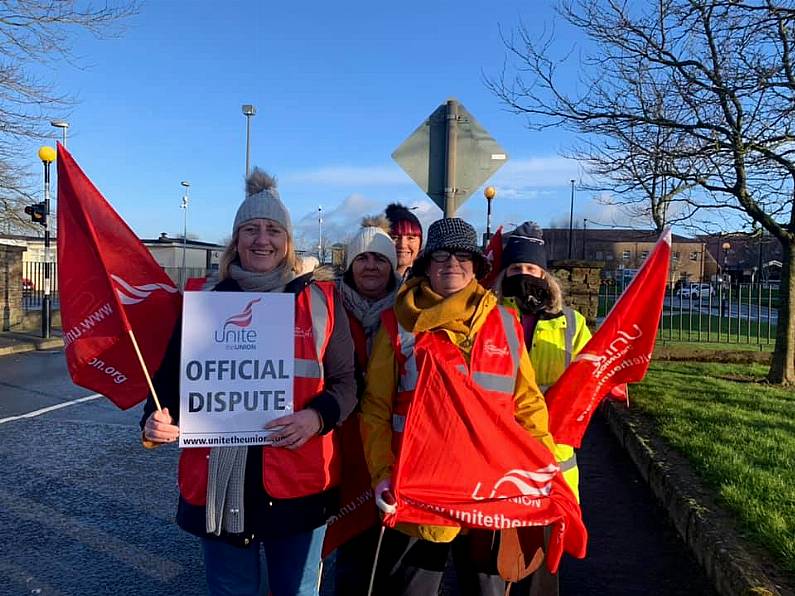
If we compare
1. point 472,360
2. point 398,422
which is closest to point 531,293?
point 472,360

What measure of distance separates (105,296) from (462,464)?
5.08 ft

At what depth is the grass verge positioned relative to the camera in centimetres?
414

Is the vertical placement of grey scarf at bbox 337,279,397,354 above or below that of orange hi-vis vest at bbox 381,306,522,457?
above

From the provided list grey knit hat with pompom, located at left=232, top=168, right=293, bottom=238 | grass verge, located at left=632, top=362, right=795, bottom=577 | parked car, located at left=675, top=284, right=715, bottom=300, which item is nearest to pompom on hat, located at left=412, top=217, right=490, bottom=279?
grey knit hat with pompom, located at left=232, top=168, right=293, bottom=238

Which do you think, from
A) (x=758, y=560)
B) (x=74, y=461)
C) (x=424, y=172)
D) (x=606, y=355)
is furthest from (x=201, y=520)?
(x=74, y=461)

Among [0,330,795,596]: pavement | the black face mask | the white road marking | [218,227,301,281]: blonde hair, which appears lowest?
the white road marking

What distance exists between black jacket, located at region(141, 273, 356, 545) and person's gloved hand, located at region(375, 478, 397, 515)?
23cm

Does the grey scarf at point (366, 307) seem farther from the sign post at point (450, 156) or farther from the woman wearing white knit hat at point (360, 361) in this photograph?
the sign post at point (450, 156)

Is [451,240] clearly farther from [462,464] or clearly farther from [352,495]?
[352,495]

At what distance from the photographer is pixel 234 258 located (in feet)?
9.18

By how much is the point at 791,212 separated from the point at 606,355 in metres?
8.33

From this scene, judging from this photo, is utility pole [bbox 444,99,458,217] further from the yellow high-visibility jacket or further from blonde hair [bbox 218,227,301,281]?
blonde hair [bbox 218,227,301,281]

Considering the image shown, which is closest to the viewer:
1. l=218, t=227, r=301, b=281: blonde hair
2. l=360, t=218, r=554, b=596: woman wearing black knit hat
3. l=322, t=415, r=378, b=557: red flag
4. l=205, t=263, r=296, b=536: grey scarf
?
l=205, t=263, r=296, b=536: grey scarf

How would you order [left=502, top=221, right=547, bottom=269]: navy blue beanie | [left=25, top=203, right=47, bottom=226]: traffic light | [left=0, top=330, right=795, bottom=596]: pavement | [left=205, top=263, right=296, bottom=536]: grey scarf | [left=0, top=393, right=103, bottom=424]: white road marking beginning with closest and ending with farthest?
[left=205, top=263, right=296, bottom=536]: grey scarf < [left=502, top=221, right=547, bottom=269]: navy blue beanie < [left=0, top=330, right=795, bottom=596]: pavement < [left=0, top=393, right=103, bottom=424]: white road marking < [left=25, top=203, right=47, bottom=226]: traffic light
